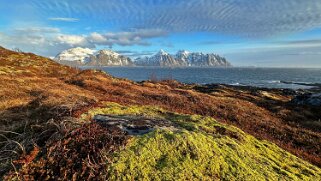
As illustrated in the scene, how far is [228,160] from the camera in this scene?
7051 millimetres

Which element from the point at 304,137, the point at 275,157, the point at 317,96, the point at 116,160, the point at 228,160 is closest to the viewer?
the point at 116,160

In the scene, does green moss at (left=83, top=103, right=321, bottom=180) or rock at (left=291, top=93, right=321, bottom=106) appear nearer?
green moss at (left=83, top=103, right=321, bottom=180)

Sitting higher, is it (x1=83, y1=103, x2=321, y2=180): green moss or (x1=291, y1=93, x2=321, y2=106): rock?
(x1=83, y1=103, x2=321, y2=180): green moss

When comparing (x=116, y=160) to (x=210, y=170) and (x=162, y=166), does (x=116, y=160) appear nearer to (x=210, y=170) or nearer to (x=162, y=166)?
(x=162, y=166)

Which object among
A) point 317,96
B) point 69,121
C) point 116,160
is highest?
point 69,121

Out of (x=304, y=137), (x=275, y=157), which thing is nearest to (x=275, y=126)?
(x=304, y=137)

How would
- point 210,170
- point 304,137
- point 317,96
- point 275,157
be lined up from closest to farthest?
point 210,170
point 275,157
point 304,137
point 317,96

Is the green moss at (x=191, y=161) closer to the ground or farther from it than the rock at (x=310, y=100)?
farther from it

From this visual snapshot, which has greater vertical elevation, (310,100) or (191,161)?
(191,161)

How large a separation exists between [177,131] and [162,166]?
184 centimetres

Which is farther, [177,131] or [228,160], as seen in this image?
[177,131]

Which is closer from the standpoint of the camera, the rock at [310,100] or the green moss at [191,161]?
the green moss at [191,161]

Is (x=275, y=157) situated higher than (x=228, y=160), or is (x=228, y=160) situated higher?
(x=228, y=160)

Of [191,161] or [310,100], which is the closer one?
[191,161]
